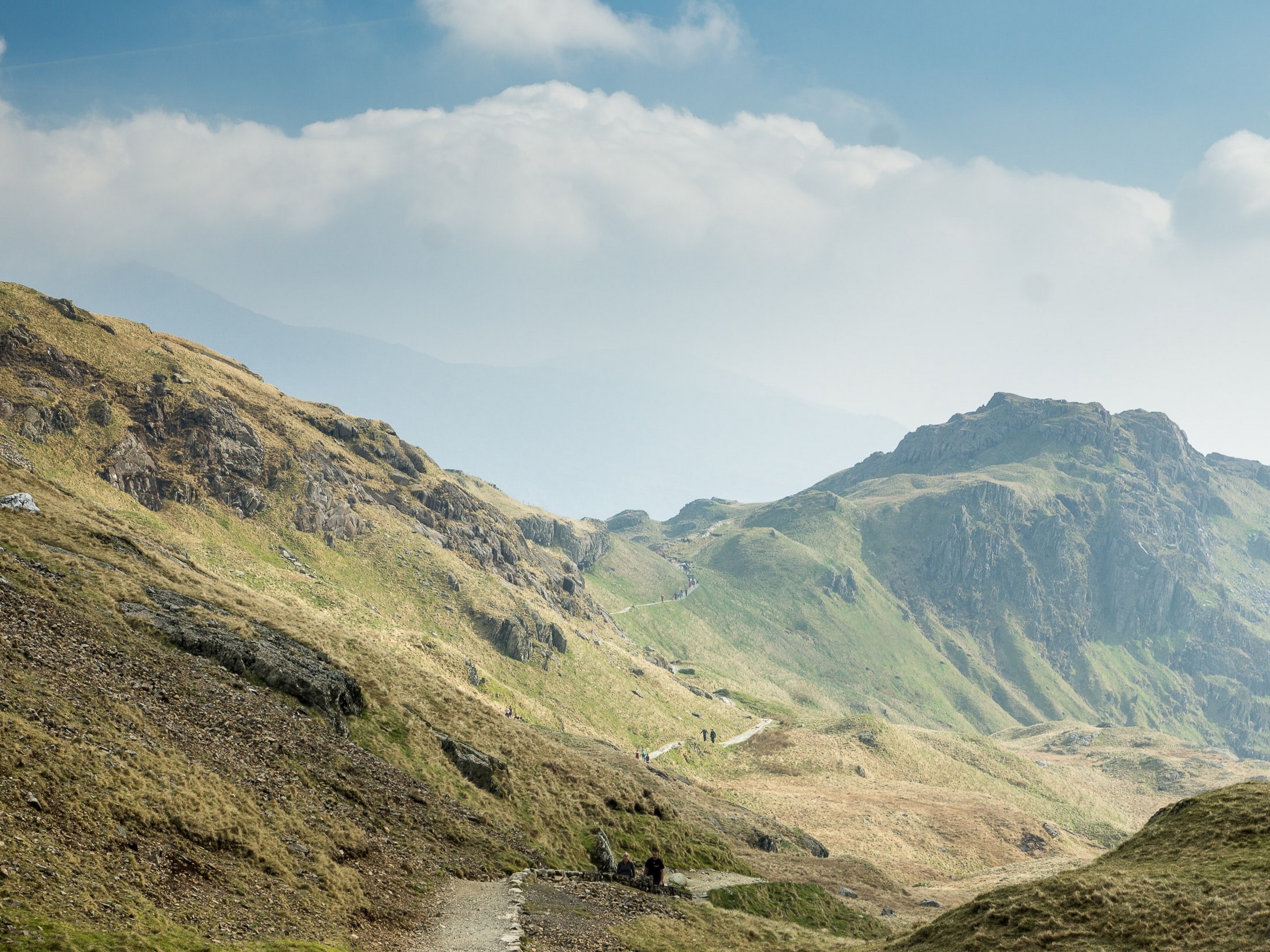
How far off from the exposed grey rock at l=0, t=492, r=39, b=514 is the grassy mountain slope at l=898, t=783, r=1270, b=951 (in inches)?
1882

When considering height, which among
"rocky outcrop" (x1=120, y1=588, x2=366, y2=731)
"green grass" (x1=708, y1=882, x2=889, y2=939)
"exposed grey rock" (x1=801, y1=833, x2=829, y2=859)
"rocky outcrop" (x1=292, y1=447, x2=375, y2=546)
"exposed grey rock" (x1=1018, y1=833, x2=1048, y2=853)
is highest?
"rocky outcrop" (x1=292, y1=447, x2=375, y2=546)

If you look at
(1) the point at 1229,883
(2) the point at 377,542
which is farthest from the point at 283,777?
(2) the point at 377,542

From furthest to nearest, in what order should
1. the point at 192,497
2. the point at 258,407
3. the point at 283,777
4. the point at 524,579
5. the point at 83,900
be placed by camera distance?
the point at 524,579 → the point at 258,407 → the point at 192,497 → the point at 283,777 → the point at 83,900

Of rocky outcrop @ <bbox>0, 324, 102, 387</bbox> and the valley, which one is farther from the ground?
rocky outcrop @ <bbox>0, 324, 102, 387</bbox>

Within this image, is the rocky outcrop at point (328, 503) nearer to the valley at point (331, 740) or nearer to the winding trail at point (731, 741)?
the valley at point (331, 740)

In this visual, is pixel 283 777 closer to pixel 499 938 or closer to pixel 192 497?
pixel 499 938

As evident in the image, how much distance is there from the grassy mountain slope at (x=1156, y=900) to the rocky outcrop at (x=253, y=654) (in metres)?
27.3

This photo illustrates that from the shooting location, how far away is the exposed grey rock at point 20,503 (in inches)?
1571

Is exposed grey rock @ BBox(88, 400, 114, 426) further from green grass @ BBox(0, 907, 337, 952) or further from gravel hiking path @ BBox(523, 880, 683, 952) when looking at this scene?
green grass @ BBox(0, 907, 337, 952)

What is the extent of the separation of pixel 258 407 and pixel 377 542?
29303 mm

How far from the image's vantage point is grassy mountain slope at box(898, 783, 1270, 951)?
64.8ft

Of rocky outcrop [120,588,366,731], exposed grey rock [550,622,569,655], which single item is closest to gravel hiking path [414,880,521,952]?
rocky outcrop [120,588,366,731]

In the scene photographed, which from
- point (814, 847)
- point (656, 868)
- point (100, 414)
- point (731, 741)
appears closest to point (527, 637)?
point (731, 741)

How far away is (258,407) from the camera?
4309 inches
